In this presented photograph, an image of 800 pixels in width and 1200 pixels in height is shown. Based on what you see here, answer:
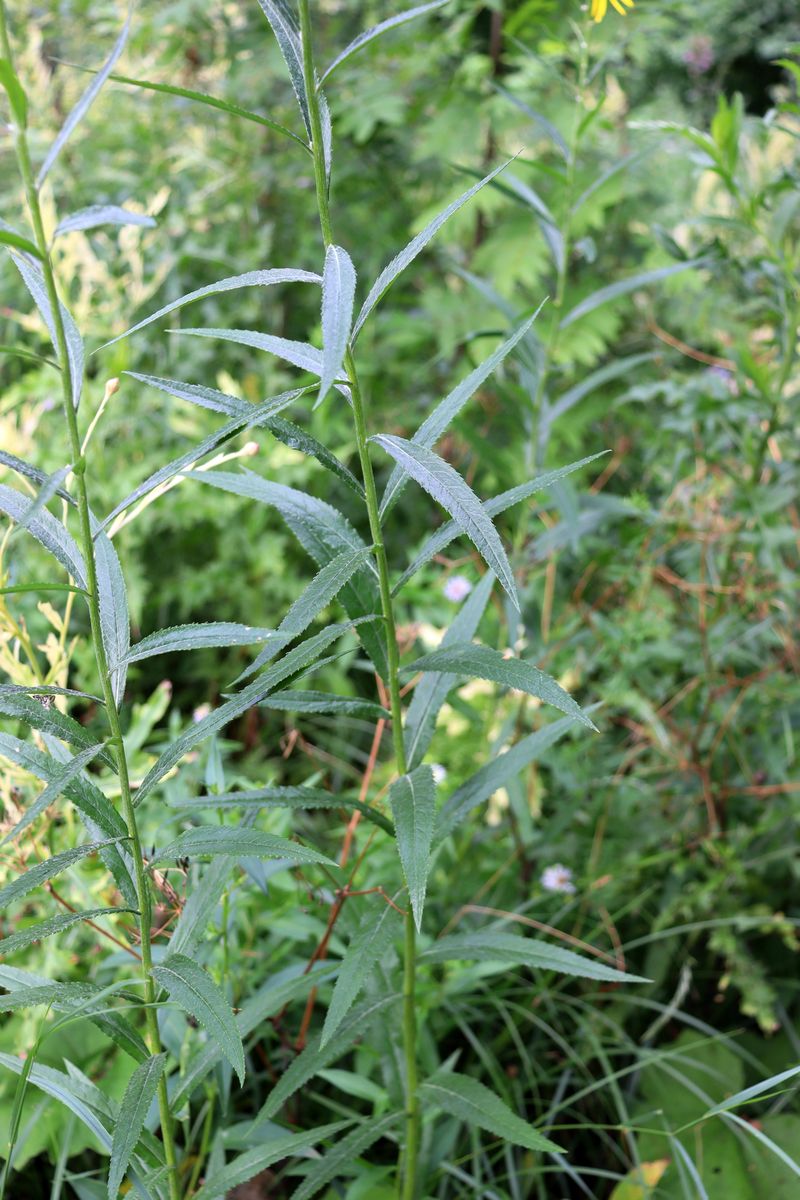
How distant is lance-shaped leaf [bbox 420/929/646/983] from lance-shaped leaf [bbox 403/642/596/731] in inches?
8.9

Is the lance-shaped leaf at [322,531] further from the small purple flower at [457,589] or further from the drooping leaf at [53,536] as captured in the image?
the small purple flower at [457,589]

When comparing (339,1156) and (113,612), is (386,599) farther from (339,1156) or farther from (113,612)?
(339,1156)

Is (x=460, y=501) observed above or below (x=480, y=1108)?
above

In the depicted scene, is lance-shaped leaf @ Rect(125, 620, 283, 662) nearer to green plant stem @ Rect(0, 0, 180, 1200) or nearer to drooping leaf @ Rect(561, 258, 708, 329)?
green plant stem @ Rect(0, 0, 180, 1200)

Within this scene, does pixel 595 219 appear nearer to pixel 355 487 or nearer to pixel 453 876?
pixel 453 876

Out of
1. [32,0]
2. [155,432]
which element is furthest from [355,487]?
[32,0]

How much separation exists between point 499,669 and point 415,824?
0.13 meters

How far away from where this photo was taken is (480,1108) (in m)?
0.88

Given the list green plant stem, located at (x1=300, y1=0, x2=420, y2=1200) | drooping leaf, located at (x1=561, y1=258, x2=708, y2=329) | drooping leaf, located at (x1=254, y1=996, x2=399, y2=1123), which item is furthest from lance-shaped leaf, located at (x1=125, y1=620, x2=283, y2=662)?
drooping leaf, located at (x1=561, y1=258, x2=708, y2=329)

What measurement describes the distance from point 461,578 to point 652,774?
0.47 meters

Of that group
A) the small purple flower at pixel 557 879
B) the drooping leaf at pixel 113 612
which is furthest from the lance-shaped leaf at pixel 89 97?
the small purple flower at pixel 557 879

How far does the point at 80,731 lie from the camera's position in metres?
0.76

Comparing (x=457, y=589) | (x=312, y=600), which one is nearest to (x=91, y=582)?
(x=312, y=600)

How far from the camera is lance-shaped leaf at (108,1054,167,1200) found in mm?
701
